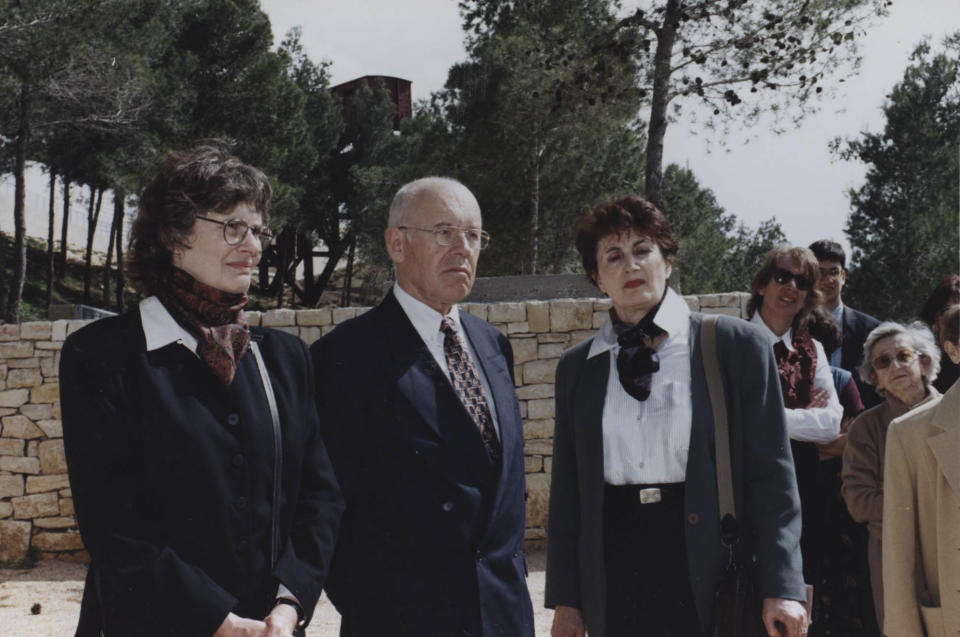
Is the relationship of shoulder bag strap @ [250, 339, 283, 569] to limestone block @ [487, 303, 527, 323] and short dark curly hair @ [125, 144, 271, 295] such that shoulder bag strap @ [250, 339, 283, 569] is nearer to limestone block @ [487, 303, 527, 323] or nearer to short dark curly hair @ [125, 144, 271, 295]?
short dark curly hair @ [125, 144, 271, 295]

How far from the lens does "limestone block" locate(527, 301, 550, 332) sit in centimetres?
760

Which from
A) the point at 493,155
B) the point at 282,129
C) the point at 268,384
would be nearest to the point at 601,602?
the point at 268,384

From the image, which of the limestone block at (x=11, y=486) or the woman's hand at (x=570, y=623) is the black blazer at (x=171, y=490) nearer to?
the woman's hand at (x=570, y=623)

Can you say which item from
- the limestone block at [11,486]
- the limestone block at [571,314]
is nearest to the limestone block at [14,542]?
the limestone block at [11,486]

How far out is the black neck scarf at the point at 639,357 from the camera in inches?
101

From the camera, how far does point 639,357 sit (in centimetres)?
259

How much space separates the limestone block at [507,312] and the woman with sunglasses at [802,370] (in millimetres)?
3697

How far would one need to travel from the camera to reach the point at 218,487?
1.99m

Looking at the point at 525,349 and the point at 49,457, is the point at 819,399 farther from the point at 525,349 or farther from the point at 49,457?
the point at 49,457

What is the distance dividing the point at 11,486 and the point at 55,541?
59cm

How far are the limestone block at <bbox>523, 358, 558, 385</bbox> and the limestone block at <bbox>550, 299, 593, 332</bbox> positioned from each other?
318 millimetres

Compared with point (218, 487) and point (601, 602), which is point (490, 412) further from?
point (218, 487)

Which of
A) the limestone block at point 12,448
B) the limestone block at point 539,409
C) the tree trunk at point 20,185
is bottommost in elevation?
the limestone block at point 12,448

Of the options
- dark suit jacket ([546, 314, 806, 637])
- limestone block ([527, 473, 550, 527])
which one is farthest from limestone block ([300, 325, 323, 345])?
dark suit jacket ([546, 314, 806, 637])
